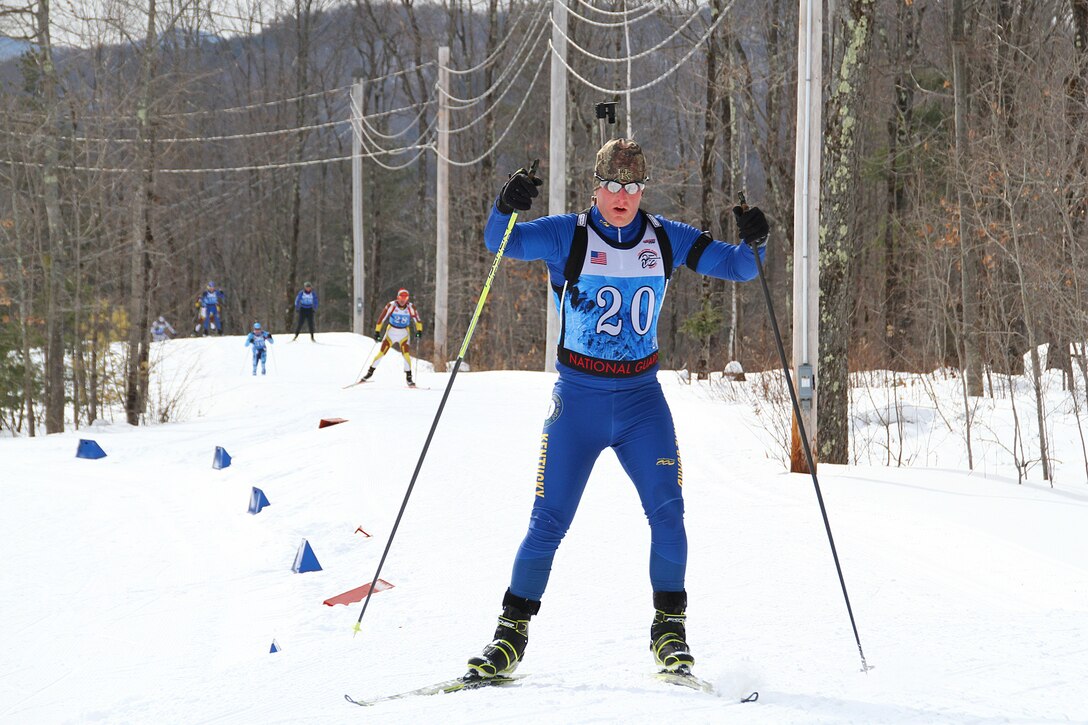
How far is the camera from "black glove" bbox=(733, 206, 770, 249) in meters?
3.83

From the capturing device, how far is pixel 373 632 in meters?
4.79

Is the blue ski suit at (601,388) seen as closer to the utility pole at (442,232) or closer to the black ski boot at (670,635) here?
the black ski boot at (670,635)

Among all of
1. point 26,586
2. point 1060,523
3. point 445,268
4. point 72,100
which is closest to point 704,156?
point 445,268

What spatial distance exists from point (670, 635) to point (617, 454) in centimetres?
71

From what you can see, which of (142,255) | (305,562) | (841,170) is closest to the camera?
(305,562)

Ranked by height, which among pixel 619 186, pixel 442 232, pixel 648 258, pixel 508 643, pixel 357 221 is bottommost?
pixel 508 643

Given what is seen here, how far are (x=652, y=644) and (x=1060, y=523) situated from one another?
3963 mm

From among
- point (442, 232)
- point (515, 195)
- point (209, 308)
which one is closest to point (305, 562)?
point (515, 195)

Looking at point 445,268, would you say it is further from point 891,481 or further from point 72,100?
point 891,481

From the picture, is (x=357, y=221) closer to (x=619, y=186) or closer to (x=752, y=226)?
(x=619, y=186)

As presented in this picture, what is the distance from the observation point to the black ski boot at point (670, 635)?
362 cm

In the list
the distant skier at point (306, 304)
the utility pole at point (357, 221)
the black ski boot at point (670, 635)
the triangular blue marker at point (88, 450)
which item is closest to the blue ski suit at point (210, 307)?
the utility pole at point (357, 221)

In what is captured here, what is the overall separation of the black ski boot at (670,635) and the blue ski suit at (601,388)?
→ 4cm

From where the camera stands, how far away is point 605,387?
3.70 m
